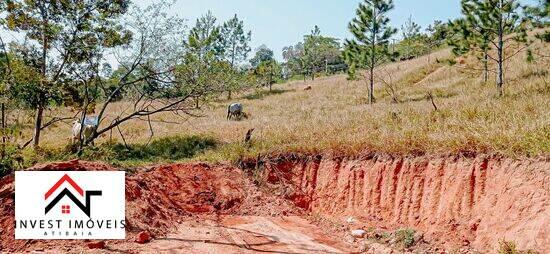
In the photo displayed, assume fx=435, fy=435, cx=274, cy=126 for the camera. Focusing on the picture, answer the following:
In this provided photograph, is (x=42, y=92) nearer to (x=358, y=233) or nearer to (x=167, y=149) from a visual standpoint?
(x=167, y=149)

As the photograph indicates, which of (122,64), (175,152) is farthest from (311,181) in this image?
(122,64)

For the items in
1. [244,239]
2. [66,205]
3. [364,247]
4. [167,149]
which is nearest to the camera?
[66,205]

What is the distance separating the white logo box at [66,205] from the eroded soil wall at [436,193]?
4.66 metres

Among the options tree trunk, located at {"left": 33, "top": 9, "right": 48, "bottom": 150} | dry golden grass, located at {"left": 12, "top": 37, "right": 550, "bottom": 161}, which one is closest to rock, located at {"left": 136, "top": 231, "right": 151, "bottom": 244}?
dry golden grass, located at {"left": 12, "top": 37, "right": 550, "bottom": 161}

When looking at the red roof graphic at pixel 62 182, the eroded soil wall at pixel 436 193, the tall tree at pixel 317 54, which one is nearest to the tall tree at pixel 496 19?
the eroded soil wall at pixel 436 193

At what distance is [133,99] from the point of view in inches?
686

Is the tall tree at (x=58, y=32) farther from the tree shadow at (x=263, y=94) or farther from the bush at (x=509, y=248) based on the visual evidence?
the tree shadow at (x=263, y=94)

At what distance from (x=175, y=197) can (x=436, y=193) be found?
19.5 feet

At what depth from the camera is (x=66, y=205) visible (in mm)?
7797

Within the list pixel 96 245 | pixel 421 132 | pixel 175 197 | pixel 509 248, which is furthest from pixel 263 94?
pixel 509 248

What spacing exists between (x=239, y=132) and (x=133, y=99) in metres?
4.46

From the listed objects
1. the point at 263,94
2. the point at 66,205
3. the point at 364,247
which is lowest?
the point at 364,247

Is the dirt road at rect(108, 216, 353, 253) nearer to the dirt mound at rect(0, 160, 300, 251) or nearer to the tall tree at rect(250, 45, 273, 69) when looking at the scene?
the dirt mound at rect(0, 160, 300, 251)

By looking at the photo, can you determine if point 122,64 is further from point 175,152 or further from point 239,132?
point 239,132
